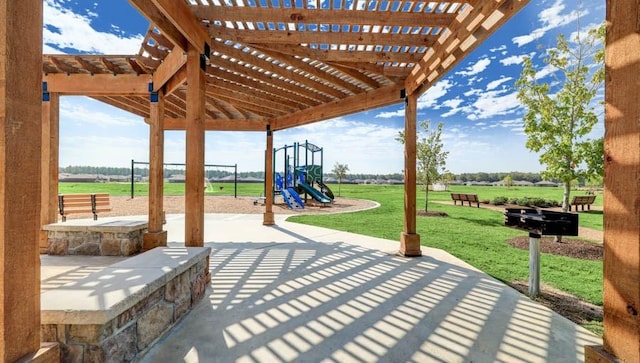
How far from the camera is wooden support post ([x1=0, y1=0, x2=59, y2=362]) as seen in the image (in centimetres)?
129

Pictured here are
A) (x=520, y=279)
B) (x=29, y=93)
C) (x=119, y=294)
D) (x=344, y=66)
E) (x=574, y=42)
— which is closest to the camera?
(x=29, y=93)

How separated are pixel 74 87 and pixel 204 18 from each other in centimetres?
380

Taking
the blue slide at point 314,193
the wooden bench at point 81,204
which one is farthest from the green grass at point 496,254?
the blue slide at point 314,193

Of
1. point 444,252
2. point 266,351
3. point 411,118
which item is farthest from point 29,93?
point 444,252

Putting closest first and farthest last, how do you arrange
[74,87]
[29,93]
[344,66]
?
[29,93] → [344,66] → [74,87]

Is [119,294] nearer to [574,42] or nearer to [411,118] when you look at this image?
[411,118]

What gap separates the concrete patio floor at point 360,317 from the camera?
2.35 meters

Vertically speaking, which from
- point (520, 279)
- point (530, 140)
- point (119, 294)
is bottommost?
point (520, 279)

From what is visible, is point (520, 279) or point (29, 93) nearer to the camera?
Result: point (29, 93)

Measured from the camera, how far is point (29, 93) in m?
1.39

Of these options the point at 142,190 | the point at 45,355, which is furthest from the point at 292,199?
the point at 142,190

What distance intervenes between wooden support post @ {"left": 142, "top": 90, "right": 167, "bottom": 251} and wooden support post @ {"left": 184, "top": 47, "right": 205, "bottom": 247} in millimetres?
2121

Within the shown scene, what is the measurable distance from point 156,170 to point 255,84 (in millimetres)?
2542

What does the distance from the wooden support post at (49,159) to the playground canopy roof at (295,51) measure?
34cm
